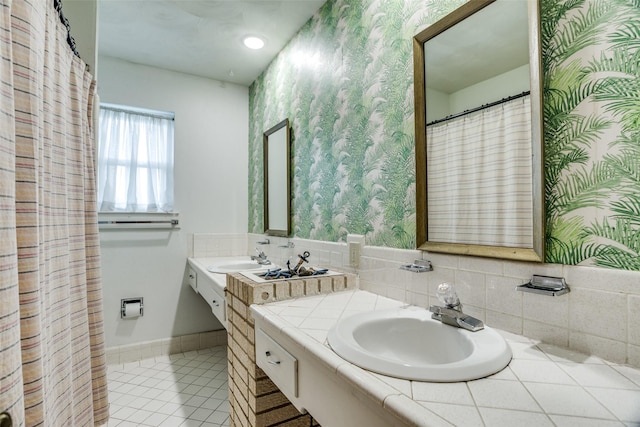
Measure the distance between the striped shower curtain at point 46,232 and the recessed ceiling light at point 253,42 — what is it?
1253 mm

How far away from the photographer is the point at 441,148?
122 centimetres

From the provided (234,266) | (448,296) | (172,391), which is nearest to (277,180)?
(234,266)

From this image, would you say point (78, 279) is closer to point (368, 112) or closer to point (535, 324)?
point (368, 112)

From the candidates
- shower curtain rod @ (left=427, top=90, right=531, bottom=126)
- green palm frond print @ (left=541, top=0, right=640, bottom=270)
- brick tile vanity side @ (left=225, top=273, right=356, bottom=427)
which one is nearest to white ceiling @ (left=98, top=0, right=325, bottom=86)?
shower curtain rod @ (left=427, top=90, right=531, bottom=126)

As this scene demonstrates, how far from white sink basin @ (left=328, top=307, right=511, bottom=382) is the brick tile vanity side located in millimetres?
387

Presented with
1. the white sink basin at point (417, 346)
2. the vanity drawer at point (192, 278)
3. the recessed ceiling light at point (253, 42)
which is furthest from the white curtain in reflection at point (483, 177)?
the vanity drawer at point (192, 278)

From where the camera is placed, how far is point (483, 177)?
109 cm

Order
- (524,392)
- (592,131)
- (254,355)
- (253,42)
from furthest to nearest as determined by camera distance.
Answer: (253,42), (254,355), (592,131), (524,392)

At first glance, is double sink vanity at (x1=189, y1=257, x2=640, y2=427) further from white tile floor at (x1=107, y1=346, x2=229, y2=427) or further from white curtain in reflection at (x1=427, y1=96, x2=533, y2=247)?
white tile floor at (x1=107, y1=346, x2=229, y2=427)

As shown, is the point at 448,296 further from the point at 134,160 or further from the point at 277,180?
the point at 134,160

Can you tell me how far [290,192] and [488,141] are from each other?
1.51 meters

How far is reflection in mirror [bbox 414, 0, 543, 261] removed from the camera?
94cm

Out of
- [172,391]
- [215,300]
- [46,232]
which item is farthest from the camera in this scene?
[172,391]

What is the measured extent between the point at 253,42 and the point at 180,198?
4.81 feet
